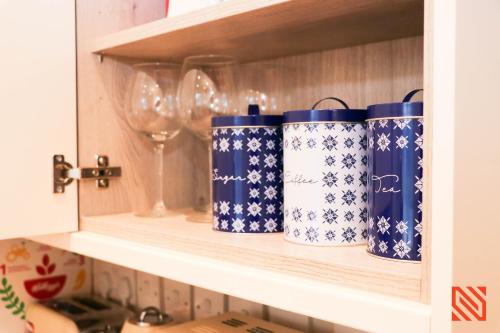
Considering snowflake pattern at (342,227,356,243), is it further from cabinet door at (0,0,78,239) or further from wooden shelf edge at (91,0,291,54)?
cabinet door at (0,0,78,239)

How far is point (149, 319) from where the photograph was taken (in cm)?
105

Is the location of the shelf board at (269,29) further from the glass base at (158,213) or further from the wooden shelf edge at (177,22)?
the glass base at (158,213)

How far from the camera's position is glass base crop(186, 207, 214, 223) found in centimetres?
89

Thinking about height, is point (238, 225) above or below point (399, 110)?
below

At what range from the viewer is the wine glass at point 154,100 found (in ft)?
3.08

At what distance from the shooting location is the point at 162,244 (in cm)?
79

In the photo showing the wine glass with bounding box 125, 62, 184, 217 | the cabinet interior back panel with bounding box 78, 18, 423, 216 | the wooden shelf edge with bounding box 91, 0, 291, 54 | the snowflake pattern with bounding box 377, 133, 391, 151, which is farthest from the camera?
the wine glass with bounding box 125, 62, 184, 217

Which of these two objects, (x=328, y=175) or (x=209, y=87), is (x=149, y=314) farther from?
(x=328, y=175)

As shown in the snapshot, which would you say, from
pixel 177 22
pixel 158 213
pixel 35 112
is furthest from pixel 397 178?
pixel 35 112

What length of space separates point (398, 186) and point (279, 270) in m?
0.16

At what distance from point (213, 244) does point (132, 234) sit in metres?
0.20

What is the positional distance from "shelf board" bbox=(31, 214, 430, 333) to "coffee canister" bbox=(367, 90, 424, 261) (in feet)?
0.08

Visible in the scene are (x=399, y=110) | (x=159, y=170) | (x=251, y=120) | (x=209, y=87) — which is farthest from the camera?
(x=159, y=170)

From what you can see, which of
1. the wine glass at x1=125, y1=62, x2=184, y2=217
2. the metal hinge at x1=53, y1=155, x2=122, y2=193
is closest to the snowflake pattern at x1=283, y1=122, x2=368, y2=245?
the wine glass at x1=125, y1=62, x2=184, y2=217
